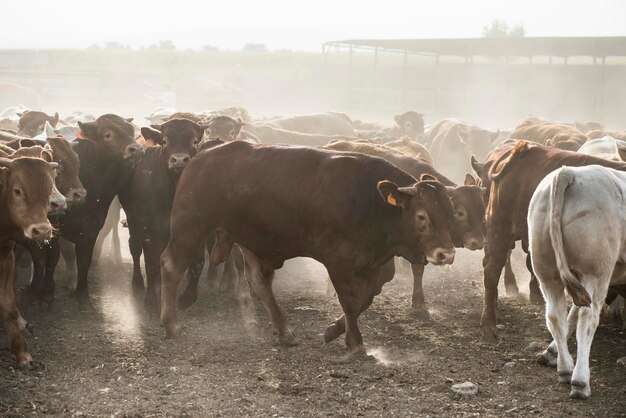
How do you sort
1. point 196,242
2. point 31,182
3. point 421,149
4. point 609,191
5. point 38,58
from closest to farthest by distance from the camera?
point 609,191
point 31,182
point 196,242
point 421,149
point 38,58

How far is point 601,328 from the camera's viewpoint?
7891 mm

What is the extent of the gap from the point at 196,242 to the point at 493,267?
97.6 inches

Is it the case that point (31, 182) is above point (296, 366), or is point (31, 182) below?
above

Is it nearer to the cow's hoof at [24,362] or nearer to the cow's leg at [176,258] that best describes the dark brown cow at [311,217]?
the cow's leg at [176,258]

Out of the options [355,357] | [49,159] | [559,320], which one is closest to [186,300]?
[49,159]

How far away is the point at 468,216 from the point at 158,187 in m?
2.85

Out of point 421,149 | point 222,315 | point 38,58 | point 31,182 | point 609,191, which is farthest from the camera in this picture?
point 38,58

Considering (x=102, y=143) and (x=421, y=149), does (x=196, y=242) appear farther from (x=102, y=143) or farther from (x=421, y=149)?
(x=421, y=149)

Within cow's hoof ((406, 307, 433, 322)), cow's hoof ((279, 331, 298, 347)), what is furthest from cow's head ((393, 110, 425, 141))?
cow's hoof ((279, 331, 298, 347))

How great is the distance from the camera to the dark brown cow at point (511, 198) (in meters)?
7.39

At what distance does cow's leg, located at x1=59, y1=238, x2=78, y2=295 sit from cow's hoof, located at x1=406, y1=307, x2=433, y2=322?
3266 millimetres

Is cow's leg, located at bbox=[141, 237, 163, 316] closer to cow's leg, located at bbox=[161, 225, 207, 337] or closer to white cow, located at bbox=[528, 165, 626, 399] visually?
cow's leg, located at bbox=[161, 225, 207, 337]

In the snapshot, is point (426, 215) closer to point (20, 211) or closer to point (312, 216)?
point (312, 216)

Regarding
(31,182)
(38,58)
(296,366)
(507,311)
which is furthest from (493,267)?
(38,58)
